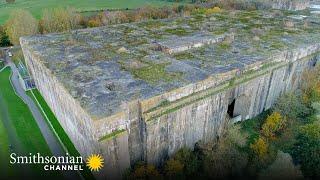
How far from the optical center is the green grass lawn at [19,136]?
22420mm

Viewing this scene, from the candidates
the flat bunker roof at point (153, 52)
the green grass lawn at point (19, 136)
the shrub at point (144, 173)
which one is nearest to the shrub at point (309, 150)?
the flat bunker roof at point (153, 52)

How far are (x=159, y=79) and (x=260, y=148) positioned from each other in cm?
952

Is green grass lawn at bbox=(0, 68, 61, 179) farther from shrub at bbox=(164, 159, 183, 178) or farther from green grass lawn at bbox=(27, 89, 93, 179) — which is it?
shrub at bbox=(164, 159, 183, 178)

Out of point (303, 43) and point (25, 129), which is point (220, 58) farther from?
point (25, 129)

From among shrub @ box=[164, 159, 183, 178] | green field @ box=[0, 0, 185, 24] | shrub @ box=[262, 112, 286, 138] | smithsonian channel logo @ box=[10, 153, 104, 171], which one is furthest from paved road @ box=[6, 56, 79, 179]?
green field @ box=[0, 0, 185, 24]

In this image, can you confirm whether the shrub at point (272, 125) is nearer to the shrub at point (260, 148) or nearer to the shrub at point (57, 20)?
the shrub at point (260, 148)

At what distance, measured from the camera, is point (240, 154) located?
76.5ft

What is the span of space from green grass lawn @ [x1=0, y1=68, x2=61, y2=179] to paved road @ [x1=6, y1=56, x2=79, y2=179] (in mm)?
344

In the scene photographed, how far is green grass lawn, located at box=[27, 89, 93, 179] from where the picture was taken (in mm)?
24033

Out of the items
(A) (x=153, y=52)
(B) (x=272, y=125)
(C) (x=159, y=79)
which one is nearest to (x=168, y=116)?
(C) (x=159, y=79)

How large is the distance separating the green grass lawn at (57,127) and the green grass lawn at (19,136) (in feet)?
4.30

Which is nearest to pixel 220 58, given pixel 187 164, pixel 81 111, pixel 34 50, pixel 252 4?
pixel 187 164

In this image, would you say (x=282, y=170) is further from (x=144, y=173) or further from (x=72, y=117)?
(x=72, y=117)

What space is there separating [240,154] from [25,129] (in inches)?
721
